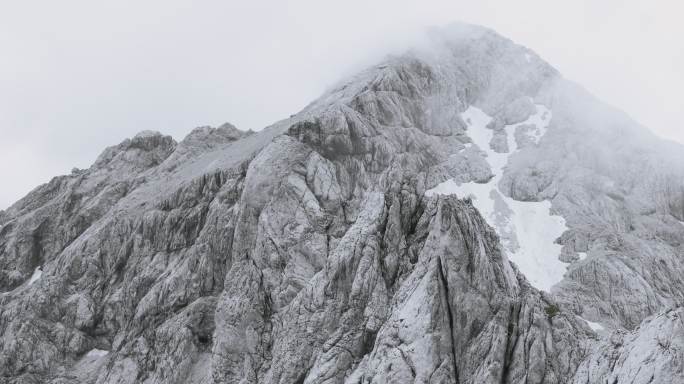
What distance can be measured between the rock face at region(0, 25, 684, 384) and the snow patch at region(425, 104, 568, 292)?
0.40m

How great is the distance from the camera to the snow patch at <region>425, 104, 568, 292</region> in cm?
5672

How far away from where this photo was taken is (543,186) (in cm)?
7112

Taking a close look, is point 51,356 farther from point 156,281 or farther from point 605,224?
point 605,224

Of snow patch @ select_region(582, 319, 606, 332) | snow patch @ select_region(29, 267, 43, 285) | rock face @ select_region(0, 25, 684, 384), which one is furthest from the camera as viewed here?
snow patch @ select_region(29, 267, 43, 285)

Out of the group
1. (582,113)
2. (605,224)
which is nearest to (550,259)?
(605,224)

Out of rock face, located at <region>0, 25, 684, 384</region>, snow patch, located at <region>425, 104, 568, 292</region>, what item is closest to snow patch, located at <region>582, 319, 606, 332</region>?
rock face, located at <region>0, 25, 684, 384</region>


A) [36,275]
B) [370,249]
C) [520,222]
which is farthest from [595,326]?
[36,275]

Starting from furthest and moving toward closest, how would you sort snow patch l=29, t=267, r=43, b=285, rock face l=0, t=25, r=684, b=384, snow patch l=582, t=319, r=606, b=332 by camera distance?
1. snow patch l=29, t=267, r=43, b=285
2. snow patch l=582, t=319, r=606, b=332
3. rock face l=0, t=25, r=684, b=384

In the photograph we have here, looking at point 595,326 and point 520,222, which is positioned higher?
point 520,222

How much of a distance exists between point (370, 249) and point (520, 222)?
2896 centimetres

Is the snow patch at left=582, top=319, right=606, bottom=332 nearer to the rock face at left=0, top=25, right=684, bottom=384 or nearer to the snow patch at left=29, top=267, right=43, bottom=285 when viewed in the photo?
the rock face at left=0, top=25, right=684, bottom=384

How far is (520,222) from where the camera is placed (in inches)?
2542

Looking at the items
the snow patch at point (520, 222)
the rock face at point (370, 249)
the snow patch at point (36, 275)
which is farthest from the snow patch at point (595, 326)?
the snow patch at point (36, 275)

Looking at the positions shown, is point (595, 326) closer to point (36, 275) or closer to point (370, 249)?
point (370, 249)
